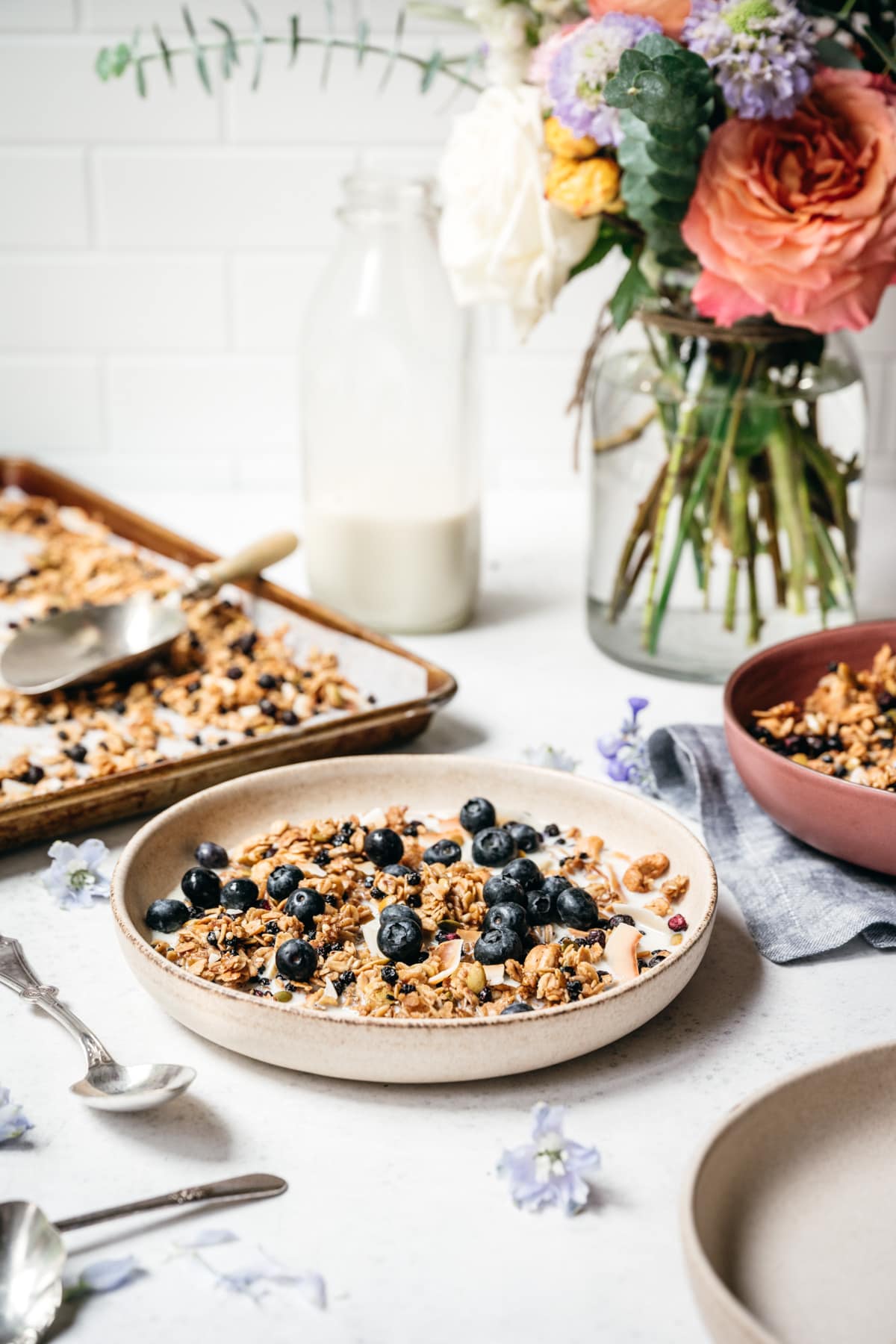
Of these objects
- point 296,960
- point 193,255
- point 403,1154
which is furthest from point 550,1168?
point 193,255

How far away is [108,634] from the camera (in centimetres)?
118

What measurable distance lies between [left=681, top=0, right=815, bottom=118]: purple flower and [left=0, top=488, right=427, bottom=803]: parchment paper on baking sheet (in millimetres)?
461

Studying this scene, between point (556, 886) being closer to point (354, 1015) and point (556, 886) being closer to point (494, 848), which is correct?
point (494, 848)

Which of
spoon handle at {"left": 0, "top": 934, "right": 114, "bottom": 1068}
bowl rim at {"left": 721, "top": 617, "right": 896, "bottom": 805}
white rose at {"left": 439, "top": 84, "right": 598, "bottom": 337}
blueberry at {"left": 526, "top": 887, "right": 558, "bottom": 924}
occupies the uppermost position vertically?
white rose at {"left": 439, "top": 84, "right": 598, "bottom": 337}

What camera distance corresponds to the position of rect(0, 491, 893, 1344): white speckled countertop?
56 cm

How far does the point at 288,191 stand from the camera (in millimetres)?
1624

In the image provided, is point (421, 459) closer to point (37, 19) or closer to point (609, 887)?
point (609, 887)

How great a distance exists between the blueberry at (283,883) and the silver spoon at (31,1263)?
0.73 ft

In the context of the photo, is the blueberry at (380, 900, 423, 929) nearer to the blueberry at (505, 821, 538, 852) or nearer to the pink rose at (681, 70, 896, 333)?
the blueberry at (505, 821, 538, 852)

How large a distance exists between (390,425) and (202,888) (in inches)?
22.3

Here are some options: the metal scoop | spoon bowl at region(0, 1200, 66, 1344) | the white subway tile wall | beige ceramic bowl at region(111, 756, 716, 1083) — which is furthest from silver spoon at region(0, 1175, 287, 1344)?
the white subway tile wall

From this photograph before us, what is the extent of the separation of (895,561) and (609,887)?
0.78 metres

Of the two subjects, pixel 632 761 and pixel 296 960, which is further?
pixel 632 761

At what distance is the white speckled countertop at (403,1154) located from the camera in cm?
56
